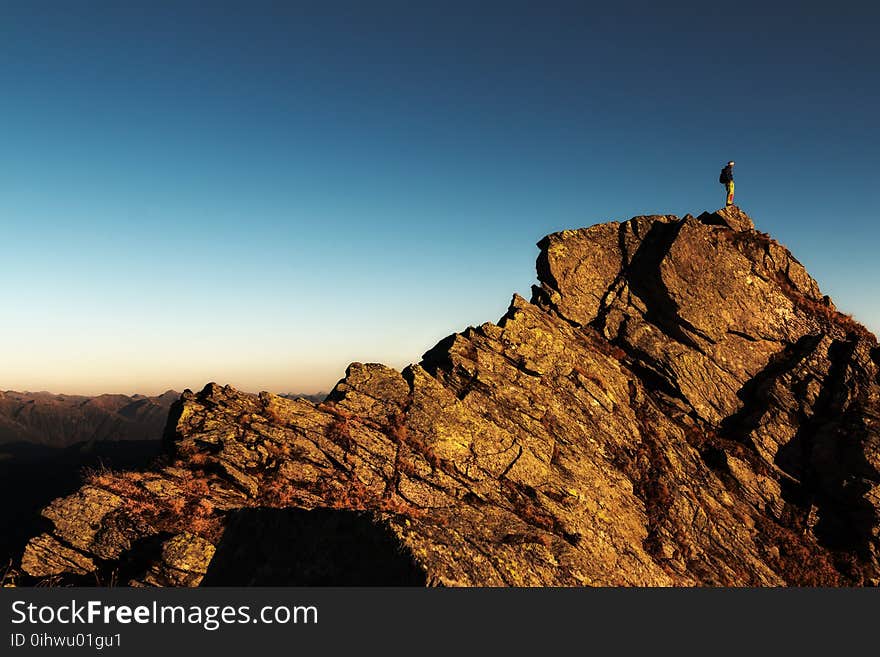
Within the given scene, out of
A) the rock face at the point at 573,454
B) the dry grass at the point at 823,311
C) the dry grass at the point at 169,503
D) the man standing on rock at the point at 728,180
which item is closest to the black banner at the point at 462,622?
the rock face at the point at 573,454

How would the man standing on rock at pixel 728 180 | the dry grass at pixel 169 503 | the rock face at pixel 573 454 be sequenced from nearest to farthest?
1. the rock face at pixel 573 454
2. the dry grass at pixel 169 503
3. the man standing on rock at pixel 728 180

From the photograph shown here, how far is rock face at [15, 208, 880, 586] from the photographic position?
48.8 feet

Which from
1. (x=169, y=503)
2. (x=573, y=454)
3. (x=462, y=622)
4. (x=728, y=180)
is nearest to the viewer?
(x=462, y=622)

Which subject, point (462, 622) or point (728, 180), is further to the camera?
point (728, 180)

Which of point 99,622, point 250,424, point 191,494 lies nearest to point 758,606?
point 99,622

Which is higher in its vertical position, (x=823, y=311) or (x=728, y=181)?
(x=728, y=181)

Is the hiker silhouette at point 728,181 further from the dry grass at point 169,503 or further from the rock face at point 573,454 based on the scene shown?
the dry grass at point 169,503

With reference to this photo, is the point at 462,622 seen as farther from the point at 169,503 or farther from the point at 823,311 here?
the point at 823,311

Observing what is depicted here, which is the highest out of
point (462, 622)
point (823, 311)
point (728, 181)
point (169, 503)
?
point (728, 181)

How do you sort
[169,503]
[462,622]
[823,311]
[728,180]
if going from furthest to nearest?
[728,180], [823,311], [169,503], [462,622]

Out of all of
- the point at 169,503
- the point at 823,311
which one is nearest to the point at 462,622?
the point at 169,503

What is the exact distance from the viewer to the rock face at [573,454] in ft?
48.8

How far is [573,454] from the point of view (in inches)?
1092

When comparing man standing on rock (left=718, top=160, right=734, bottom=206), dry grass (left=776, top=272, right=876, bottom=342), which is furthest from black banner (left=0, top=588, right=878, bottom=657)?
man standing on rock (left=718, top=160, right=734, bottom=206)
